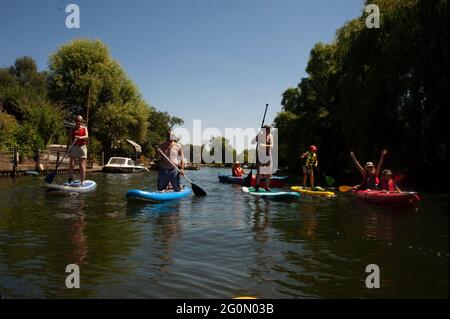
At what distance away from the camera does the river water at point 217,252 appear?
4.62 m

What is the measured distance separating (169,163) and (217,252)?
6.69 m

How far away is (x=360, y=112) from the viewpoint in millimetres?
22141

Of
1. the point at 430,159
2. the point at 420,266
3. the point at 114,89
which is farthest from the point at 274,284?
the point at 114,89

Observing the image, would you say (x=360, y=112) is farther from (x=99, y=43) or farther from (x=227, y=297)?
(x=99, y=43)

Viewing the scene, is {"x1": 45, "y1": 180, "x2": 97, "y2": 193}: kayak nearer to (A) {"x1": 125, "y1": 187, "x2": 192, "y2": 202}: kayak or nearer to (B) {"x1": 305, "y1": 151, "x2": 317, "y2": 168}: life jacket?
(A) {"x1": 125, "y1": 187, "x2": 192, "y2": 202}: kayak

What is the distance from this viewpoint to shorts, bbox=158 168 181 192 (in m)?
13.1

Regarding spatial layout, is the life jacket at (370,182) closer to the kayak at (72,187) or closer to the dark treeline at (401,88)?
the dark treeline at (401,88)

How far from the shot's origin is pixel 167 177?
1326cm

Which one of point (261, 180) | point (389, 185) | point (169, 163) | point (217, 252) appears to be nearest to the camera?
point (217, 252)

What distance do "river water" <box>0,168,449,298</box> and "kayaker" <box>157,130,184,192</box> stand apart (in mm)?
1908

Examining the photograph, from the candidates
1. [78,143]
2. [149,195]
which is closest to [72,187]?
[78,143]

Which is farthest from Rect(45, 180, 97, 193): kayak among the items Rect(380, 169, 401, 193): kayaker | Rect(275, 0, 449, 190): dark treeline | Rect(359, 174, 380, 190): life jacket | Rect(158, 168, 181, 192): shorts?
Rect(275, 0, 449, 190): dark treeline

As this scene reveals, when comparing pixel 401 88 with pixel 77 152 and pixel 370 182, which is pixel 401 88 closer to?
pixel 370 182
